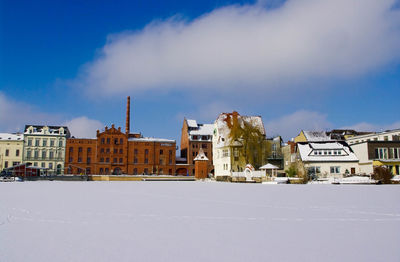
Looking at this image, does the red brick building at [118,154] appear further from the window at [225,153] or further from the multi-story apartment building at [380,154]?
the multi-story apartment building at [380,154]

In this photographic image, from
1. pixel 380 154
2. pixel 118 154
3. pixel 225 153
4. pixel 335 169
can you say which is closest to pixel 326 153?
pixel 335 169

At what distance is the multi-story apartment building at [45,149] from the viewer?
77.9 meters

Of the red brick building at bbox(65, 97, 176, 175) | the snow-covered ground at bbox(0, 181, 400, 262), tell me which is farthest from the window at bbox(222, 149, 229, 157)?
the snow-covered ground at bbox(0, 181, 400, 262)

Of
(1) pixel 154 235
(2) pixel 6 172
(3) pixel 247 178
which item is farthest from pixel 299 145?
(2) pixel 6 172

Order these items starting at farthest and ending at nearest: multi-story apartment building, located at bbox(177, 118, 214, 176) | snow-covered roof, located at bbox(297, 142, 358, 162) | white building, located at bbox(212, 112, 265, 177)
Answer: multi-story apartment building, located at bbox(177, 118, 214, 176) → white building, located at bbox(212, 112, 265, 177) → snow-covered roof, located at bbox(297, 142, 358, 162)

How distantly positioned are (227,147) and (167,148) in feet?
94.1

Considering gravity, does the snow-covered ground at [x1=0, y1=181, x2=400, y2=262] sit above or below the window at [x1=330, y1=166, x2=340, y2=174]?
below

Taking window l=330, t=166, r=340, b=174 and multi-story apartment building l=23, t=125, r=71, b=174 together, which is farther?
multi-story apartment building l=23, t=125, r=71, b=174

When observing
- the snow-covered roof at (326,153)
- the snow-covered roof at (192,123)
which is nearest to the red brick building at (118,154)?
the snow-covered roof at (192,123)

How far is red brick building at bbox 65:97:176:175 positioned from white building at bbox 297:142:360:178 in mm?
39663

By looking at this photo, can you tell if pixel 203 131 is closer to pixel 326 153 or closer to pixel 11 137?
pixel 326 153

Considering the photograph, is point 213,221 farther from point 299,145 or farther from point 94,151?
point 94,151

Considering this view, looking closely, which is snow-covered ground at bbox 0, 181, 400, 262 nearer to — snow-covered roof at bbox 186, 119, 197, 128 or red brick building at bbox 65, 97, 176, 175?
red brick building at bbox 65, 97, 176, 175

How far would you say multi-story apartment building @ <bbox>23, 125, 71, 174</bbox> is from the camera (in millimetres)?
77875
